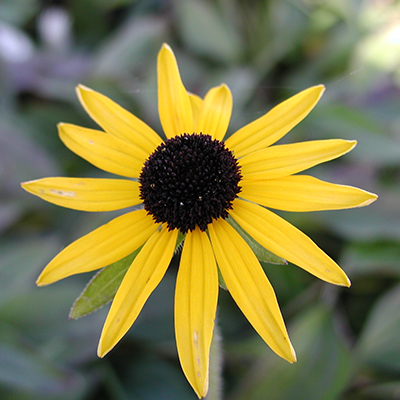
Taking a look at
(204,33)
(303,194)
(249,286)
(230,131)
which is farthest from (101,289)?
(204,33)

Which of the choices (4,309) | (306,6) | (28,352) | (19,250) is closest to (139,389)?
(28,352)

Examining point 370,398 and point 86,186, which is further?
point 370,398

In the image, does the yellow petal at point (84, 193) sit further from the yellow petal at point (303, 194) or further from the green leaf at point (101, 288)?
the yellow petal at point (303, 194)

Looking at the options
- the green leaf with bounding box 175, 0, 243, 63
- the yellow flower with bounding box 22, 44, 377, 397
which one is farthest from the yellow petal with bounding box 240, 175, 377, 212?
the green leaf with bounding box 175, 0, 243, 63

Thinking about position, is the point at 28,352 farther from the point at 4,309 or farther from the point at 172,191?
the point at 172,191

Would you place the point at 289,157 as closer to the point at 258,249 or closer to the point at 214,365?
the point at 258,249

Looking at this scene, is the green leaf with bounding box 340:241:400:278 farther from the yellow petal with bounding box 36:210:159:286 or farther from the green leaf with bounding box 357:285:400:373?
the yellow petal with bounding box 36:210:159:286
